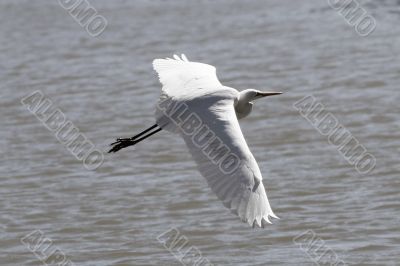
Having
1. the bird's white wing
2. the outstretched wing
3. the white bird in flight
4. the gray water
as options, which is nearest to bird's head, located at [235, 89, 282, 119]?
the white bird in flight

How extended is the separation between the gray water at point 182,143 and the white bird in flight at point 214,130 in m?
1.11

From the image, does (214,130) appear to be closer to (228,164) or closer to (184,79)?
(228,164)

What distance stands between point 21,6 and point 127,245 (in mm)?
13353

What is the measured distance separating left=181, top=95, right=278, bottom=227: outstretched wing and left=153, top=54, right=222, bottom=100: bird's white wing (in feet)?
1.76

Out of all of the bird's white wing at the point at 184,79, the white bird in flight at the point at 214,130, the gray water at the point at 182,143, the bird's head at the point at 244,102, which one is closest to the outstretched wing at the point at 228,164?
the white bird in flight at the point at 214,130

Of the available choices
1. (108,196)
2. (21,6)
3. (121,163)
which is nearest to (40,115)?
(121,163)

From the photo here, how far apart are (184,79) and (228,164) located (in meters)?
1.93

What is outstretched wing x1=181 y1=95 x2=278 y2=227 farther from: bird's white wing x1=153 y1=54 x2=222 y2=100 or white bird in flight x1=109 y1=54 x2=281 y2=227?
bird's white wing x1=153 y1=54 x2=222 y2=100

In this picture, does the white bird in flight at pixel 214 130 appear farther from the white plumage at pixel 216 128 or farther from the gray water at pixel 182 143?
the gray water at pixel 182 143

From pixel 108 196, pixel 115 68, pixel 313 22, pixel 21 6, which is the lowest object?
pixel 108 196

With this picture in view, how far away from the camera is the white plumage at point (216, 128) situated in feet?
20.5

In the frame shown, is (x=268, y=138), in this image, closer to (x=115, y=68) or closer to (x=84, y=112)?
(x=84, y=112)

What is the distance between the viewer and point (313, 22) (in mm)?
18984

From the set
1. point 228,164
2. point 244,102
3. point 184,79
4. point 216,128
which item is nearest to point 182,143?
point 184,79
